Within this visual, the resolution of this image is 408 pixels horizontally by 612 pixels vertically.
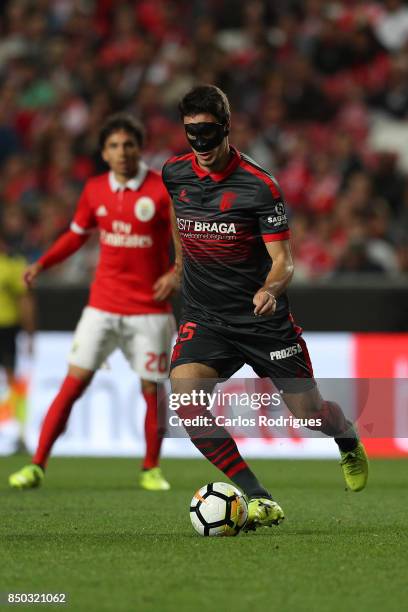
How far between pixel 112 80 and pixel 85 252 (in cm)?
291

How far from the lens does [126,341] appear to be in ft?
28.7

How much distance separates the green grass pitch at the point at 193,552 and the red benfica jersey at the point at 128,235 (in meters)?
1.27

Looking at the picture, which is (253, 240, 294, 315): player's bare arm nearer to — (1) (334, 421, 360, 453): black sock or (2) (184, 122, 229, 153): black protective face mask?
(2) (184, 122, 229, 153): black protective face mask

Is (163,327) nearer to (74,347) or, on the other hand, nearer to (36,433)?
(74,347)

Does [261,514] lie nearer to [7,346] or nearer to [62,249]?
[62,249]

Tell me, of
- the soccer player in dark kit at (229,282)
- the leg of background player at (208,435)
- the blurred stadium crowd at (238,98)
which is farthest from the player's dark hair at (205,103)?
the blurred stadium crowd at (238,98)

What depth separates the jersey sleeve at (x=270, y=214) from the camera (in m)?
6.05

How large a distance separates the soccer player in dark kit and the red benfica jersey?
7.19 ft

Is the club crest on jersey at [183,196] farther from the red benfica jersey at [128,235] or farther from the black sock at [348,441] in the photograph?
the red benfica jersey at [128,235]

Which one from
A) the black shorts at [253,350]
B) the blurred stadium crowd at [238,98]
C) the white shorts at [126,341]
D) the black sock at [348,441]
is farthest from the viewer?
the blurred stadium crowd at [238,98]

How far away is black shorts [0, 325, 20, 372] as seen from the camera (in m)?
12.0

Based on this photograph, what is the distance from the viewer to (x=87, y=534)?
615 cm

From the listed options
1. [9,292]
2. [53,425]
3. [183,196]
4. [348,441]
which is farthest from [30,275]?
[9,292]

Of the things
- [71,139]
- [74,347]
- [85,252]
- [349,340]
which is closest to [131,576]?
[74,347]
